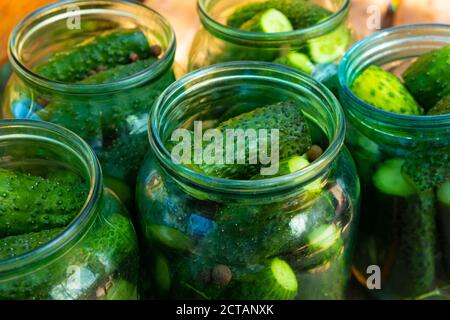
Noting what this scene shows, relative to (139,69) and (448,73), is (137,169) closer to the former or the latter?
(139,69)

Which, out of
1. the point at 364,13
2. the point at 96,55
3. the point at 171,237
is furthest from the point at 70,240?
the point at 364,13

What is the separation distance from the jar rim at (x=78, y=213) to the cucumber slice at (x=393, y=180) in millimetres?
365

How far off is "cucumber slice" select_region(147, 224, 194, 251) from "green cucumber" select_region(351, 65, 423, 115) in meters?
0.31

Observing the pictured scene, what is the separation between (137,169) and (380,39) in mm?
405

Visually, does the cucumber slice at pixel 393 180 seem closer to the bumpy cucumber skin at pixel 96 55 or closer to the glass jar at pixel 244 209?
the glass jar at pixel 244 209

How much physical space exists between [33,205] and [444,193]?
50 cm

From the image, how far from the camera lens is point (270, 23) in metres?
0.90

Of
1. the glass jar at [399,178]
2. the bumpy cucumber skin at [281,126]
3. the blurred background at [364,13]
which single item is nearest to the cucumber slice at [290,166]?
the bumpy cucumber skin at [281,126]

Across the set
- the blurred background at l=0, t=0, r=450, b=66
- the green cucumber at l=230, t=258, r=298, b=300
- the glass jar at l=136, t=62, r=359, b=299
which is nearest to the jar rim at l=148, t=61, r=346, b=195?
the glass jar at l=136, t=62, r=359, b=299

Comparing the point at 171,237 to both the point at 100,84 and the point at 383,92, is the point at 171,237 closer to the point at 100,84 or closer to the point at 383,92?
the point at 100,84

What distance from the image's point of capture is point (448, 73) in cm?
86
